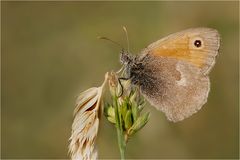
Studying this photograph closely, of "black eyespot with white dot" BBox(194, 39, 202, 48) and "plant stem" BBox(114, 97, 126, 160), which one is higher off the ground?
"black eyespot with white dot" BBox(194, 39, 202, 48)

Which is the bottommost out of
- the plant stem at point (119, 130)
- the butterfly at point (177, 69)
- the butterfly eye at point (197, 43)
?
the plant stem at point (119, 130)

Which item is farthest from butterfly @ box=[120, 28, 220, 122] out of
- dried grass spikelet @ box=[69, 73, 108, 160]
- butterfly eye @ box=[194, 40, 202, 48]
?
Answer: dried grass spikelet @ box=[69, 73, 108, 160]

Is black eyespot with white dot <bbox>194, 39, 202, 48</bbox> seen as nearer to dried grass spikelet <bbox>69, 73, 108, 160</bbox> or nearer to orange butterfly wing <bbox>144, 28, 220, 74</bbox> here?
orange butterfly wing <bbox>144, 28, 220, 74</bbox>

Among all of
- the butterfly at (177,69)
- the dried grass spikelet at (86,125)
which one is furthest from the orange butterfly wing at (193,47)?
the dried grass spikelet at (86,125)

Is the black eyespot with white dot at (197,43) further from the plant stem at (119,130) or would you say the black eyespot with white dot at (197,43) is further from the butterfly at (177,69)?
the plant stem at (119,130)

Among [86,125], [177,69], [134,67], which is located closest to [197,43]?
[177,69]

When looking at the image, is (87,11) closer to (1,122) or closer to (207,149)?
(1,122)
